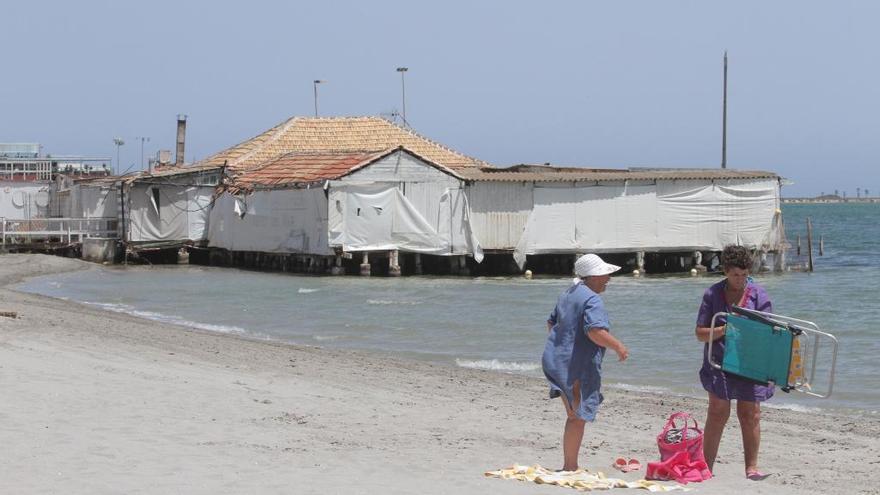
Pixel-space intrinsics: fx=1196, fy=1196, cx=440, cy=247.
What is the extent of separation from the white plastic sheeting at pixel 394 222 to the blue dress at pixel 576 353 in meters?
25.7

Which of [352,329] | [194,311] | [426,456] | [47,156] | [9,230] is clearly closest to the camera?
[426,456]

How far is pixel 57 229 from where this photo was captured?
40656mm

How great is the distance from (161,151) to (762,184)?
27589 millimetres

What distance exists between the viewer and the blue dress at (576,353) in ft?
24.0

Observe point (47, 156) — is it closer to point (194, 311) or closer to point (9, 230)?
point (9, 230)

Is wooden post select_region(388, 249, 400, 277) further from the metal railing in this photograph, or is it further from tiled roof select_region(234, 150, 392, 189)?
the metal railing

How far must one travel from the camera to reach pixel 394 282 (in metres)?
32.2

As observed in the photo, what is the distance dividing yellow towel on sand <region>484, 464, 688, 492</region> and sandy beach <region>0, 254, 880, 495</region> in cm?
12

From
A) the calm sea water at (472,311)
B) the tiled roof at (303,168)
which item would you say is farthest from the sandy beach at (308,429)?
the tiled roof at (303,168)

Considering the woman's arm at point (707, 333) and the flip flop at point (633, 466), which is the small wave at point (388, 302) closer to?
the flip flop at point (633, 466)

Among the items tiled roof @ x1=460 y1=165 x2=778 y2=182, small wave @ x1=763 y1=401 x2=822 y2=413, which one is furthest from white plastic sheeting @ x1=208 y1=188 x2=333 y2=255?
small wave @ x1=763 y1=401 x2=822 y2=413

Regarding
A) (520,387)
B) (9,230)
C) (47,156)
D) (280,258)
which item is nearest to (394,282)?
(280,258)

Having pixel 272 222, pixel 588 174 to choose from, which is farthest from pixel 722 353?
pixel 272 222

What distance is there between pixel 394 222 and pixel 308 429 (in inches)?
962
